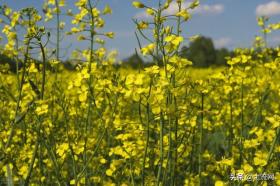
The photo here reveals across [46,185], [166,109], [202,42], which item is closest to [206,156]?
[46,185]

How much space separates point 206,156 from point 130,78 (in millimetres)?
1498

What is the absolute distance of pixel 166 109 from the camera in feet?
7.10

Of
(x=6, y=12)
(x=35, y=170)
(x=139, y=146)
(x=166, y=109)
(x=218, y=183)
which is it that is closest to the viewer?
(x=166, y=109)

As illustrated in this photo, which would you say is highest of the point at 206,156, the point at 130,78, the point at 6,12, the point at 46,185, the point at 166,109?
the point at 6,12

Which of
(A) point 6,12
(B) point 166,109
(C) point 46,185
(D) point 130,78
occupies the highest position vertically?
(A) point 6,12

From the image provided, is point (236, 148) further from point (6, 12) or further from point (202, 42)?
point (202, 42)

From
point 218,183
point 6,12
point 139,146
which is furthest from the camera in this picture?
point 6,12

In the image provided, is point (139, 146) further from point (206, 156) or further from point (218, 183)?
point (206, 156)

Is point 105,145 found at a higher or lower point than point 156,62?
lower

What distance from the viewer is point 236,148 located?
392 centimetres

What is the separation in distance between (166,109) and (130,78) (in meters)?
0.25

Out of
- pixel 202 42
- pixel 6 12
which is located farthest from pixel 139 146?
pixel 202 42

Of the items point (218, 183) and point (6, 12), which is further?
point (6, 12)

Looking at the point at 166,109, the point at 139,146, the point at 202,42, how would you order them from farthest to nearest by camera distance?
the point at 202,42 < the point at 139,146 < the point at 166,109
